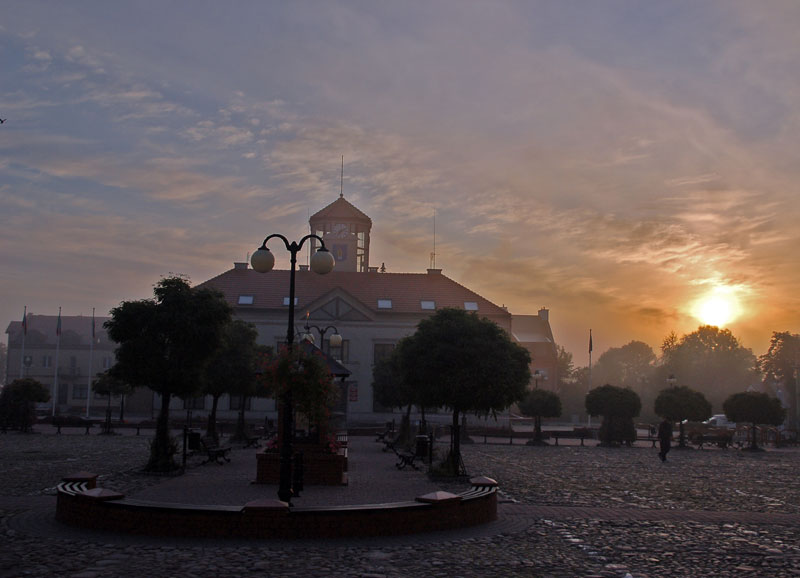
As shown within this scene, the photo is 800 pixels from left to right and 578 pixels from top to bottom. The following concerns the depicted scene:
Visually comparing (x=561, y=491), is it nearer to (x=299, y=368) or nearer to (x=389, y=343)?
(x=299, y=368)

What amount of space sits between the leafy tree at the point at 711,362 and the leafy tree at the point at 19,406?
7391 centimetres

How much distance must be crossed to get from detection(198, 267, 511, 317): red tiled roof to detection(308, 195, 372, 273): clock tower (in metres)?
2.54

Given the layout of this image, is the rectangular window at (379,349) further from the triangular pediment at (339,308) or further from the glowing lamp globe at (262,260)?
the glowing lamp globe at (262,260)

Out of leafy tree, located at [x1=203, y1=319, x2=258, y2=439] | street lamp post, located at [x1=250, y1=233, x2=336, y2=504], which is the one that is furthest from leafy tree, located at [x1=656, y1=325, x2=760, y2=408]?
street lamp post, located at [x1=250, y1=233, x2=336, y2=504]

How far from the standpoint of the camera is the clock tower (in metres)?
74.3

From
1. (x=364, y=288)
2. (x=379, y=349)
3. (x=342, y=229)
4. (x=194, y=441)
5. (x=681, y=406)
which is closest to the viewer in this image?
(x=194, y=441)

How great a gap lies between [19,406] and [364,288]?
31611 mm

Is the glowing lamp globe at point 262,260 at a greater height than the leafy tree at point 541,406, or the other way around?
the glowing lamp globe at point 262,260

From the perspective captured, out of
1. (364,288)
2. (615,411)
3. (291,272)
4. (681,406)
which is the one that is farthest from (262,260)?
(364,288)

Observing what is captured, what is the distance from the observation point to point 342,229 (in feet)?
245

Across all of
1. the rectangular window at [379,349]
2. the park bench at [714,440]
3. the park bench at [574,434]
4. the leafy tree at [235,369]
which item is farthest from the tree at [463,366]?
the rectangular window at [379,349]

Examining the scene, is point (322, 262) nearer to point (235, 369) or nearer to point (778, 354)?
point (235, 369)

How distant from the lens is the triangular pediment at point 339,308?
64750 millimetres

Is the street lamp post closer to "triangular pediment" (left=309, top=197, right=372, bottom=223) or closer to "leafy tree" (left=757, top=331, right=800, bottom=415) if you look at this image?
"triangular pediment" (left=309, top=197, right=372, bottom=223)
